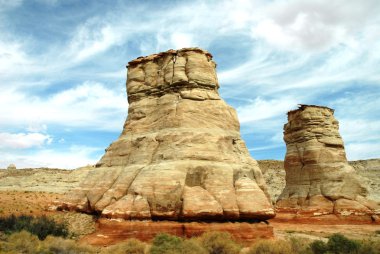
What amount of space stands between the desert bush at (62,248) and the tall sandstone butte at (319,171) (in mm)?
25962

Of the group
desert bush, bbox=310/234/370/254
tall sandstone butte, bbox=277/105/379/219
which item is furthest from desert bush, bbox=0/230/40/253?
tall sandstone butte, bbox=277/105/379/219

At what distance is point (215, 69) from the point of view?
2416cm

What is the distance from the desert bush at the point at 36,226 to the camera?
57.3ft

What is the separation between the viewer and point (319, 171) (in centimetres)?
3738

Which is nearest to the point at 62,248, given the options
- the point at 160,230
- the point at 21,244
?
the point at 21,244

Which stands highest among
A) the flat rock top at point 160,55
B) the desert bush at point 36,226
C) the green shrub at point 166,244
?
the flat rock top at point 160,55

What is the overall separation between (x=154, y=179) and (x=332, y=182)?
2399 cm

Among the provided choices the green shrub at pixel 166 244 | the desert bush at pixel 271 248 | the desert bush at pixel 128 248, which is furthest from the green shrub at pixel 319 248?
the desert bush at pixel 128 248

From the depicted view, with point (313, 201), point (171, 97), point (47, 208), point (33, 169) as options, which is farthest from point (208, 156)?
point (33, 169)

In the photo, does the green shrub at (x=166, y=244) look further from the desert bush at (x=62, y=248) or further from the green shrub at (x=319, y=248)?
the green shrub at (x=319, y=248)

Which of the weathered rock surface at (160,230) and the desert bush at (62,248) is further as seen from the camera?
the weathered rock surface at (160,230)

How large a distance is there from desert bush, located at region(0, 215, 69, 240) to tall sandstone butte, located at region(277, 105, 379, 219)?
82.6ft

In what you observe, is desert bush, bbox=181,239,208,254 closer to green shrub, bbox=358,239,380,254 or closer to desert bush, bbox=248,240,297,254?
desert bush, bbox=248,240,297,254

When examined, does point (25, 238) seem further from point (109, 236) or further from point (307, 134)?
point (307, 134)
